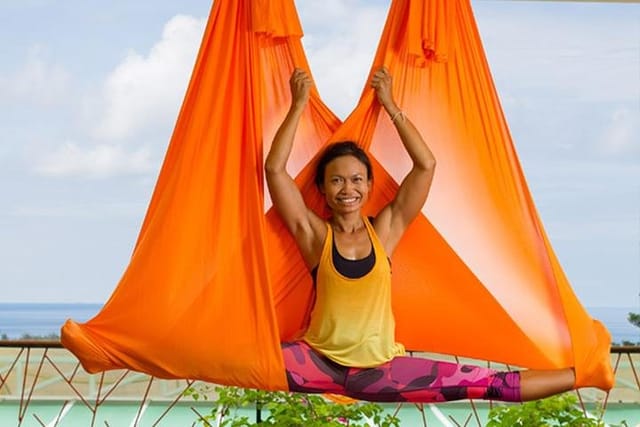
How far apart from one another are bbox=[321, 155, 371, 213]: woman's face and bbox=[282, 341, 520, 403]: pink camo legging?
15.4 inches

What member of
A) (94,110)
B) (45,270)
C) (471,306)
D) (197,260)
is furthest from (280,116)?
(45,270)

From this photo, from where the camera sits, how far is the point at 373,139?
9.48ft

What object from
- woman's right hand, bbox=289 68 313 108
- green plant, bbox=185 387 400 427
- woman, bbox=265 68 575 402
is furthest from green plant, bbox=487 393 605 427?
woman's right hand, bbox=289 68 313 108

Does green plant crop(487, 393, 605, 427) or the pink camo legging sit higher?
green plant crop(487, 393, 605, 427)

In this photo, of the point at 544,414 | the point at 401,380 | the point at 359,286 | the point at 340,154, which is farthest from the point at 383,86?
the point at 544,414

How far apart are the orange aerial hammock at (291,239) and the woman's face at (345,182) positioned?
9cm

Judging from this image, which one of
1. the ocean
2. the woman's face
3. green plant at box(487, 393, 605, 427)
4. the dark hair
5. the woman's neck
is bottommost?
green plant at box(487, 393, 605, 427)

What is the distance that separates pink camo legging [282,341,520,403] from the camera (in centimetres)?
265

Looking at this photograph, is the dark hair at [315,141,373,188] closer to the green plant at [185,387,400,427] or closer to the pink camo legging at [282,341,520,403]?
the pink camo legging at [282,341,520,403]

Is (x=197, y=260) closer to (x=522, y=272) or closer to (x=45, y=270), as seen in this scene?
(x=522, y=272)

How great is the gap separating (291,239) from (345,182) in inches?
8.3

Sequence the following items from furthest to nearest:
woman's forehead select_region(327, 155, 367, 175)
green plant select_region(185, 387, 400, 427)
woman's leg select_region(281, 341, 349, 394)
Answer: green plant select_region(185, 387, 400, 427) < woman's forehead select_region(327, 155, 367, 175) < woman's leg select_region(281, 341, 349, 394)

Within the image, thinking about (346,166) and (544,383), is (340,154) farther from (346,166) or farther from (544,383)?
(544,383)

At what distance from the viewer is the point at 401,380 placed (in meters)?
2.68
